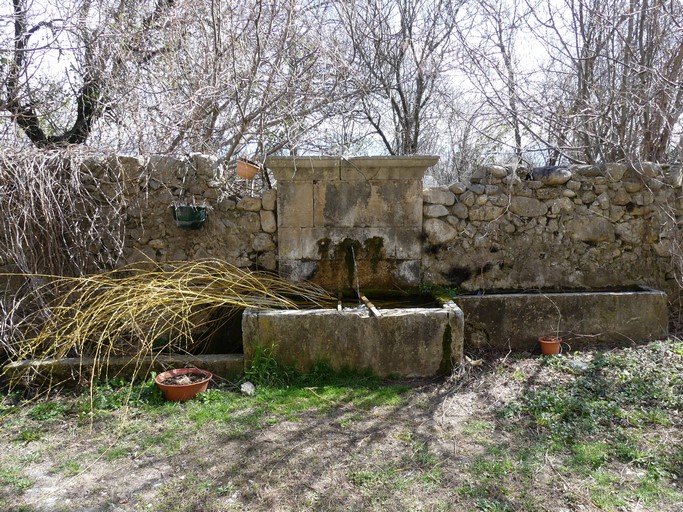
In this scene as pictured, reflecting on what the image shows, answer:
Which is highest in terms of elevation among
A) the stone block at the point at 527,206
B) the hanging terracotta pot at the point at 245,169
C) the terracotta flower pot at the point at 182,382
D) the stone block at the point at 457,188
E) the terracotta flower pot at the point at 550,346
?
the hanging terracotta pot at the point at 245,169

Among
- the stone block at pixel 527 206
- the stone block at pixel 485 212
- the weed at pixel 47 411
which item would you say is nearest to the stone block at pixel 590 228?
the stone block at pixel 527 206

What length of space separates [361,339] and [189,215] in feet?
6.48

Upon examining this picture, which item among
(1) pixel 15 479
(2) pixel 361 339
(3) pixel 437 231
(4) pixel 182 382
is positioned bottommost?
(1) pixel 15 479

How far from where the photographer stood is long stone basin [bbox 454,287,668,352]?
15.6 feet

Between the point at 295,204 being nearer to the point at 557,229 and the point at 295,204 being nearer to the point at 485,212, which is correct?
the point at 485,212

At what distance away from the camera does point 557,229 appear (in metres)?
5.32

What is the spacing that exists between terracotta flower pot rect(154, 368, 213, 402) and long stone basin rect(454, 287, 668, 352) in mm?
2374

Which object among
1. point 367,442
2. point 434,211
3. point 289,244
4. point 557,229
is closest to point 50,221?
point 289,244

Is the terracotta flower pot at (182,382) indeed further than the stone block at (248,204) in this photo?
No

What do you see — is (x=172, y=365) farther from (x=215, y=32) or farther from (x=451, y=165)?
(x=451, y=165)

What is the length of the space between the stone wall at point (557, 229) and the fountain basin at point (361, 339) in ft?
3.94

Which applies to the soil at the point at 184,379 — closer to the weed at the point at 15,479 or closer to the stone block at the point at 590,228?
the weed at the point at 15,479

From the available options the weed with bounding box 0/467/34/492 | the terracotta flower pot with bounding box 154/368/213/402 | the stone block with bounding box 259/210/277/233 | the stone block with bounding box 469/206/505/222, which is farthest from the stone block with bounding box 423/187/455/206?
the weed with bounding box 0/467/34/492

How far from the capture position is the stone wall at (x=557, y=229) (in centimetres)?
527
